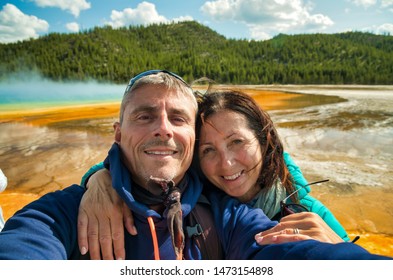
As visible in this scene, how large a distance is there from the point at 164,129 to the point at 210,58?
63045mm

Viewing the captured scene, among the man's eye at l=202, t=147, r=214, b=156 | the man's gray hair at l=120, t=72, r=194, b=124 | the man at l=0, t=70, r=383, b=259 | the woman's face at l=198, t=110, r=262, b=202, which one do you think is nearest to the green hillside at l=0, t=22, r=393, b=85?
the woman's face at l=198, t=110, r=262, b=202

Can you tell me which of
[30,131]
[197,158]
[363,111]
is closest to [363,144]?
[363,111]

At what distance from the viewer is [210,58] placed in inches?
2436

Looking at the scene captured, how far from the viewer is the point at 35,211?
1.22 metres

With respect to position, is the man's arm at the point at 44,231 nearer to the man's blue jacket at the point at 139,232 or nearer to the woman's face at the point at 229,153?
the man's blue jacket at the point at 139,232

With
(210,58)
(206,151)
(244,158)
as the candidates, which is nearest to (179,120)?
(206,151)

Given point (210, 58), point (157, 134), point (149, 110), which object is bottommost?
point (157, 134)

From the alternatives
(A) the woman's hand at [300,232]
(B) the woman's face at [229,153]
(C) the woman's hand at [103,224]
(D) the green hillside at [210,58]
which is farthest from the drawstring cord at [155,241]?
(D) the green hillside at [210,58]

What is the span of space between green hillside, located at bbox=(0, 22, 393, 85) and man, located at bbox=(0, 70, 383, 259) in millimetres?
36140

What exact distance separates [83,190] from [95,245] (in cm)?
38

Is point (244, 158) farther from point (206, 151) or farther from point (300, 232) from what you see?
point (300, 232)

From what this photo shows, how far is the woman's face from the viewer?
5.43 feet

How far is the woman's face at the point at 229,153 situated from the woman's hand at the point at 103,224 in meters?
0.57

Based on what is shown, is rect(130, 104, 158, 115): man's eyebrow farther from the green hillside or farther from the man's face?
the green hillside
